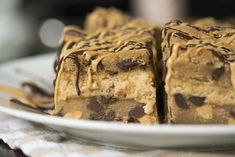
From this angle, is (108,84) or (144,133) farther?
(108,84)

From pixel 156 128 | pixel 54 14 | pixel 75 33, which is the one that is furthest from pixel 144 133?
pixel 54 14

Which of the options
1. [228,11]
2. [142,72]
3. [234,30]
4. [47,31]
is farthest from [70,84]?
[228,11]

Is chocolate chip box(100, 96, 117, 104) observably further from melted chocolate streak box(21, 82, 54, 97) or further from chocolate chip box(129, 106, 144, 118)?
melted chocolate streak box(21, 82, 54, 97)

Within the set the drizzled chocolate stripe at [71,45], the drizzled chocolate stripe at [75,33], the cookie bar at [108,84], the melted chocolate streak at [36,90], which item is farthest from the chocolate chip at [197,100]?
the melted chocolate streak at [36,90]

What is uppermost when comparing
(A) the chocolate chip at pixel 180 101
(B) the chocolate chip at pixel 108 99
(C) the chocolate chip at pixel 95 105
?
(A) the chocolate chip at pixel 180 101

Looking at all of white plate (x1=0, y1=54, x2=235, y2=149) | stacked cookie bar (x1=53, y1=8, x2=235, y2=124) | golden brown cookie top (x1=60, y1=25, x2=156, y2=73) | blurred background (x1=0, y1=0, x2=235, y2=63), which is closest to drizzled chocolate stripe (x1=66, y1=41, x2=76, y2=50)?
golden brown cookie top (x1=60, y1=25, x2=156, y2=73)

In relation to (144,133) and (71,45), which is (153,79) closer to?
(144,133)

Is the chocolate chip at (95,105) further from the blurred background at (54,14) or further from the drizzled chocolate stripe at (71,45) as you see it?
the blurred background at (54,14)
